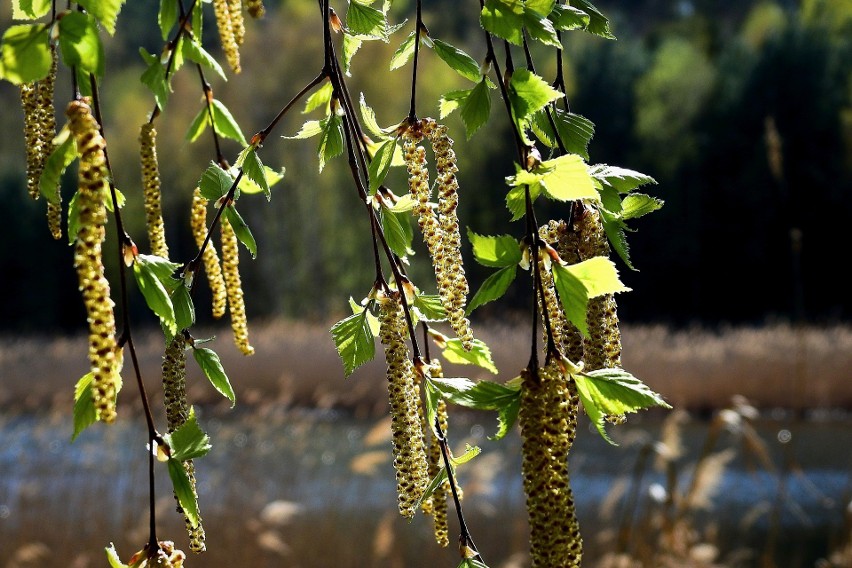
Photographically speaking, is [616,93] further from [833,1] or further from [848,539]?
[848,539]

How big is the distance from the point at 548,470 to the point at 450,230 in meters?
0.17

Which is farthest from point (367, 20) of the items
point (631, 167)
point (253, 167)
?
point (631, 167)

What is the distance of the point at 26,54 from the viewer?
1.56 ft

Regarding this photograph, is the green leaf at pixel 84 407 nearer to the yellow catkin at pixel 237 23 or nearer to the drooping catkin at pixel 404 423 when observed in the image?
the drooping catkin at pixel 404 423


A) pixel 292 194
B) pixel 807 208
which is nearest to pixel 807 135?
pixel 807 208

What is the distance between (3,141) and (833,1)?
1446 cm

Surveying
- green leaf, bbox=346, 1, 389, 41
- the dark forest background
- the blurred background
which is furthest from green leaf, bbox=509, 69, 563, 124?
the dark forest background

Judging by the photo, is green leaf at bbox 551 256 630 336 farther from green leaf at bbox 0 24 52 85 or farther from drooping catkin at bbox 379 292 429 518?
green leaf at bbox 0 24 52 85

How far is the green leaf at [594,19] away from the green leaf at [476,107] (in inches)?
3.4

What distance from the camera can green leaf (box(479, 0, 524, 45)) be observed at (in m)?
0.56

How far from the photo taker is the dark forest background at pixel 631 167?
1376 centimetres

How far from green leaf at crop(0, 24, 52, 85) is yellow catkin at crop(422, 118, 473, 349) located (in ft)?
0.71

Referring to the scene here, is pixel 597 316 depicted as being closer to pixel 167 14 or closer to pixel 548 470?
pixel 548 470

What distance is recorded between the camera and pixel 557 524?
0.51m
